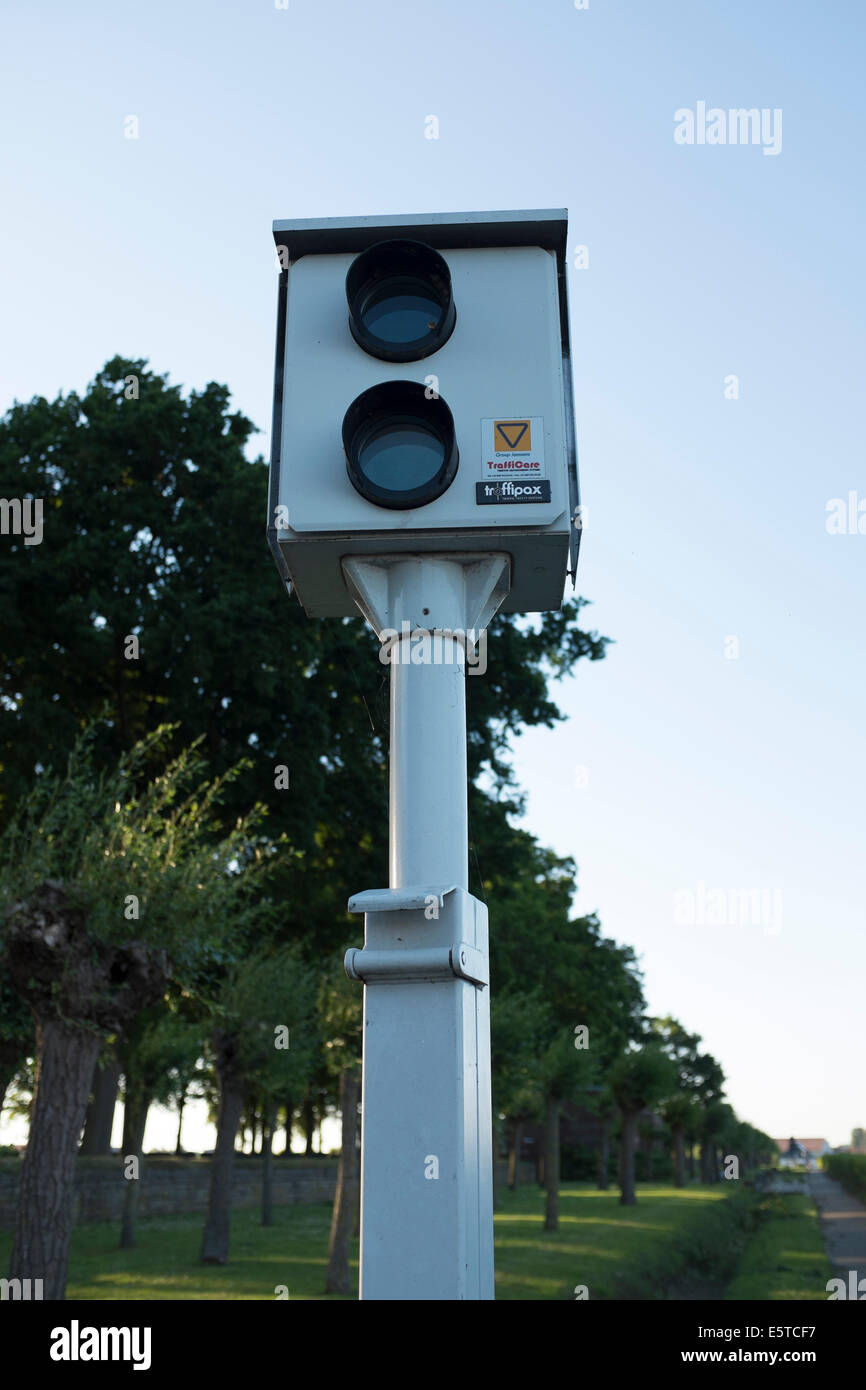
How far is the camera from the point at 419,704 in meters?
3.62

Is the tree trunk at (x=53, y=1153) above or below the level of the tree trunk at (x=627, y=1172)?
above

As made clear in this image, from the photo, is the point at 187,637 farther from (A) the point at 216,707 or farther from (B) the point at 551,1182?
(B) the point at 551,1182

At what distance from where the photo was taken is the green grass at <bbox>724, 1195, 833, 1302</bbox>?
76.6ft

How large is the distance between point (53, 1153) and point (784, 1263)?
74.4 ft

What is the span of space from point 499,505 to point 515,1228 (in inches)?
1271

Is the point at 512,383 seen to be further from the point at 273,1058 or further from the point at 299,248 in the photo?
the point at 273,1058

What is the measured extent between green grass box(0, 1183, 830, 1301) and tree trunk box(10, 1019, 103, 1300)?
0.77 meters

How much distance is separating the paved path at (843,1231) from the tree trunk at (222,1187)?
10.4 meters

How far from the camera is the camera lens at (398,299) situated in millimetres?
3766

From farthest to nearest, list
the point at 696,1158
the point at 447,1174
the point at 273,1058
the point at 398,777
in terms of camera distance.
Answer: the point at 696,1158
the point at 273,1058
the point at 398,777
the point at 447,1174

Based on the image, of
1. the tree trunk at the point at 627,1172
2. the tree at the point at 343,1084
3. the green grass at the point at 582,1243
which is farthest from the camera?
the tree trunk at the point at 627,1172

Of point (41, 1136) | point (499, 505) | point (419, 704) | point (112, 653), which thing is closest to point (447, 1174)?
point (419, 704)

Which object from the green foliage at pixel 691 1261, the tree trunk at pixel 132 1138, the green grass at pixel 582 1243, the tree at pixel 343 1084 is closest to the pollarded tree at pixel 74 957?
the green grass at pixel 582 1243

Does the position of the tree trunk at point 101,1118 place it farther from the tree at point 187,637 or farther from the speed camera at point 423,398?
the speed camera at point 423,398
